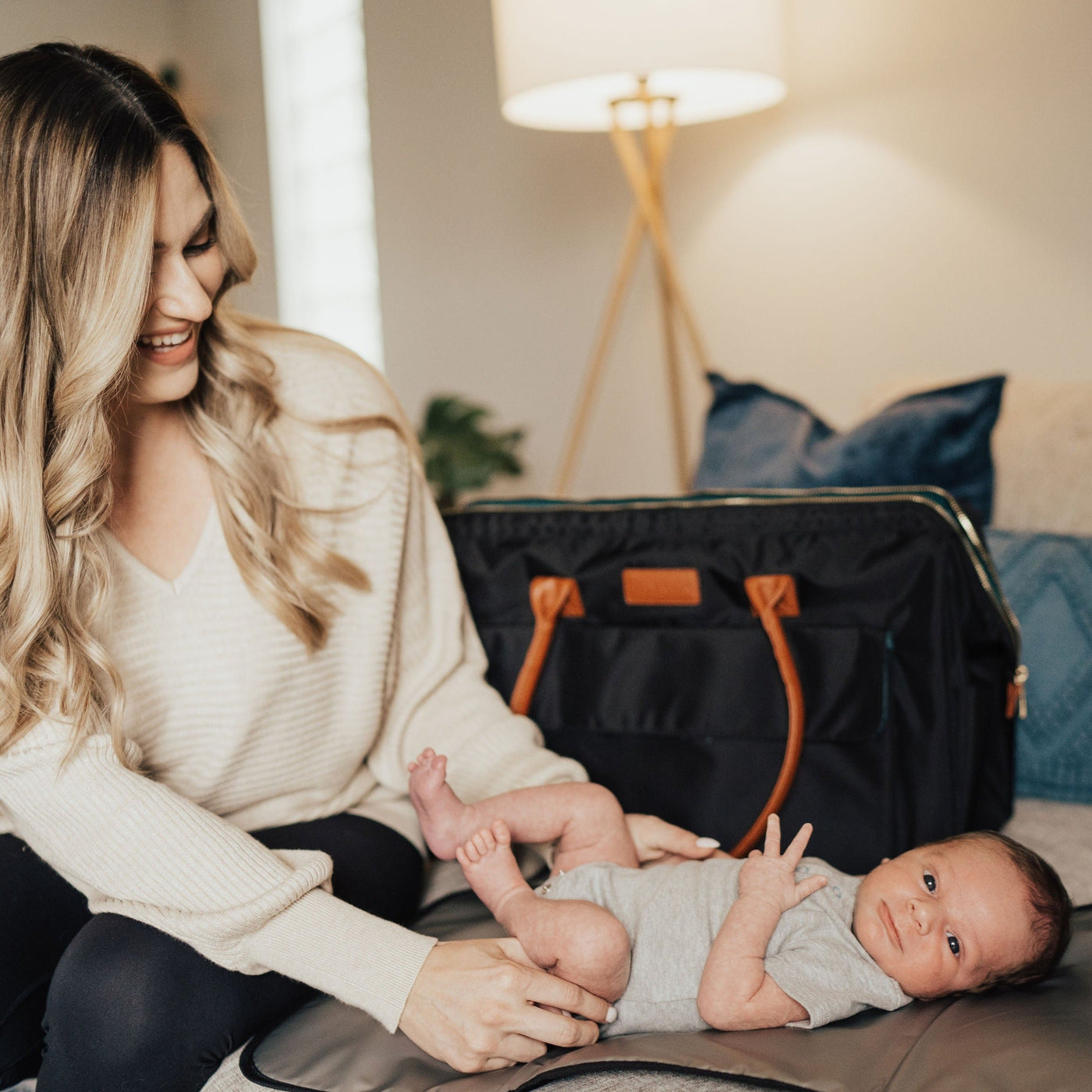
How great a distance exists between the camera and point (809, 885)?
97 centimetres

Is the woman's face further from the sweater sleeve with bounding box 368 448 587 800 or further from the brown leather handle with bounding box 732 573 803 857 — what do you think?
the brown leather handle with bounding box 732 573 803 857

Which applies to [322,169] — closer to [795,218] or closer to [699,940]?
[795,218]

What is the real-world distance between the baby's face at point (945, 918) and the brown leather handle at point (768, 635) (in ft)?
0.55

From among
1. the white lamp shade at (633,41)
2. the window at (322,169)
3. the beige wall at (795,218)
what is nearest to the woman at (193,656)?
the white lamp shade at (633,41)

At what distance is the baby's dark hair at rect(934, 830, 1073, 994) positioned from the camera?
3.12 ft

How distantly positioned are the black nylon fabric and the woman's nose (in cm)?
50

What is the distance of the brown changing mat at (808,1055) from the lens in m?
0.78

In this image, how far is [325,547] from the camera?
1229 mm

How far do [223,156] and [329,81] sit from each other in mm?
697

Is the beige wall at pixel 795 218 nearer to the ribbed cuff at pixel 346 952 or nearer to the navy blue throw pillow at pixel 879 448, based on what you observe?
the navy blue throw pillow at pixel 879 448

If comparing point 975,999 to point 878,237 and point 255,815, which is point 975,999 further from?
point 878,237

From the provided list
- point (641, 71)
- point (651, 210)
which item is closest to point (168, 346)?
point (641, 71)

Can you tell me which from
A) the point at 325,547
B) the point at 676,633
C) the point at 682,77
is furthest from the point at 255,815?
the point at 682,77

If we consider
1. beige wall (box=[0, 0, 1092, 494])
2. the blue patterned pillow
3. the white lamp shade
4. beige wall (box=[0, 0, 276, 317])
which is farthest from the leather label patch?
beige wall (box=[0, 0, 276, 317])
